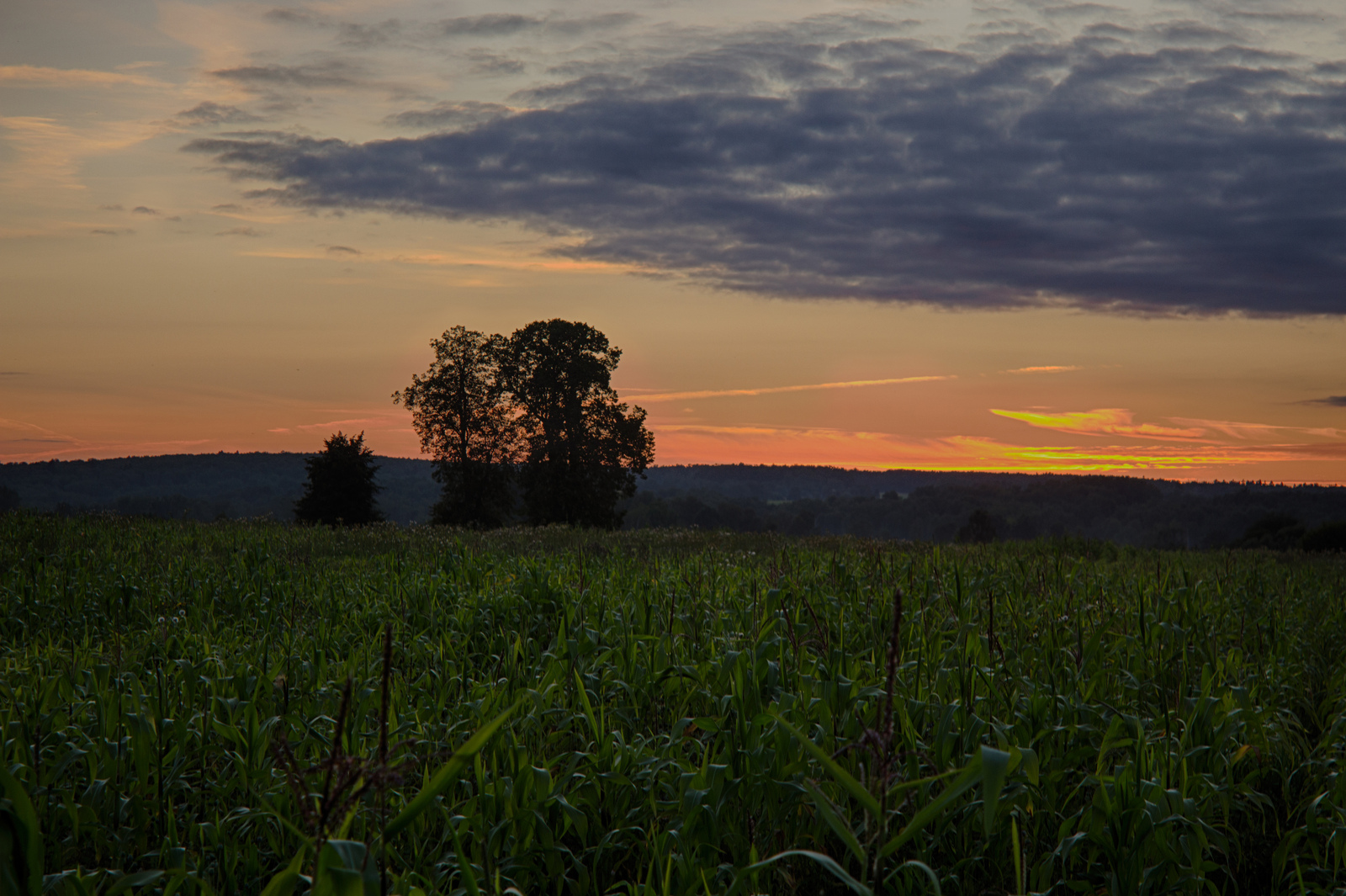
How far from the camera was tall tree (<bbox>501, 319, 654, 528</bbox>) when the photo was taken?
4022 cm

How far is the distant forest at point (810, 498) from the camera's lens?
96.5 meters

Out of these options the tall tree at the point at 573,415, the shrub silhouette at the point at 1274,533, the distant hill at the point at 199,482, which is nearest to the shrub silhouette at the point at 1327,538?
the shrub silhouette at the point at 1274,533

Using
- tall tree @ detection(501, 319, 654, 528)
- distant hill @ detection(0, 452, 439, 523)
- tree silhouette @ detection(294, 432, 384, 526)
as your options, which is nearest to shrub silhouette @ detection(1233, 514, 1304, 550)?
tall tree @ detection(501, 319, 654, 528)

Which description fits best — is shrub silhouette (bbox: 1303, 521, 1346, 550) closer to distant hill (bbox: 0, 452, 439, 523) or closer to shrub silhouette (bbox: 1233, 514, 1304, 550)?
shrub silhouette (bbox: 1233, 514, 1304, 550)

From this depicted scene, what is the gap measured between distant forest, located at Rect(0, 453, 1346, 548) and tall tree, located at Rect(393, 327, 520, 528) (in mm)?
38571

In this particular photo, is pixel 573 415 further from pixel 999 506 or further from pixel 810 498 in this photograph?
pixel 810 498

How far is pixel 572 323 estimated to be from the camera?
139 ft

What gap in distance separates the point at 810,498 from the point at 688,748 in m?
139

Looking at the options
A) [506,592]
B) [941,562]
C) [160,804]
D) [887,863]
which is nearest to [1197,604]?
[941,562]

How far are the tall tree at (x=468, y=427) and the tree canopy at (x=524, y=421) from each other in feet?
0.15

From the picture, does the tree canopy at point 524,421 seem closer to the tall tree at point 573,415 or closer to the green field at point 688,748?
the tall tree at point 573,415

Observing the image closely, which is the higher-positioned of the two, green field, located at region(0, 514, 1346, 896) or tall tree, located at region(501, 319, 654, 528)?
tall tree, located at region(501, 319, 654, 528)

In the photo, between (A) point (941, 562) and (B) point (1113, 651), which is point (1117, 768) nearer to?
(B) point (1113, 651)

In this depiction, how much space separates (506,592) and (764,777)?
15.9ft
